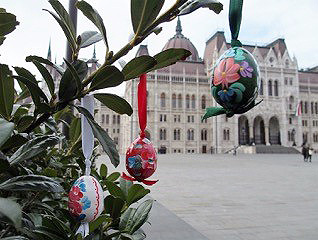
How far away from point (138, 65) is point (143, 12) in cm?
13

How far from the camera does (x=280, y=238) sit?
3580 mm

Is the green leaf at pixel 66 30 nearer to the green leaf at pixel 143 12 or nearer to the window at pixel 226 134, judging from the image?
the green leaf at pixel 143 12

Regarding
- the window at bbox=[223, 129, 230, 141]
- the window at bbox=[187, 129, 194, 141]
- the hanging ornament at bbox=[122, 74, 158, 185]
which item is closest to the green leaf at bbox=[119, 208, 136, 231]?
the hanging ornament at bbox=[122, 74, 158, 185]

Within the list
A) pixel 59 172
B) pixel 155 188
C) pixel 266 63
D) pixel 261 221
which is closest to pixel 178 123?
pixel 266 63

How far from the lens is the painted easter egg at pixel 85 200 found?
0.96 metres

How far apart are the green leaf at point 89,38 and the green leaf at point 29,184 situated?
1.54ft

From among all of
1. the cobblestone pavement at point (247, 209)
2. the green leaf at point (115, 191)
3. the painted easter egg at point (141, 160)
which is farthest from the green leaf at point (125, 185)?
the cobblestone pavement at point (247, 209)

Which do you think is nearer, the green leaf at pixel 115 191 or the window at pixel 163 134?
the green leaf at pixel 115 191

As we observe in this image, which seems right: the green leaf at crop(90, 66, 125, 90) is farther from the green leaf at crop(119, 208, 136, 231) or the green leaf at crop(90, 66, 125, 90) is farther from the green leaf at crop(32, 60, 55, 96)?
the green leaf at crop(119, 208, 136, 231)

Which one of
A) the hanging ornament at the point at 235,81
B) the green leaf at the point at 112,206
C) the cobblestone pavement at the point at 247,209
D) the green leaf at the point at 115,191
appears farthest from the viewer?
the cobblestone pavement at the point at 247,209

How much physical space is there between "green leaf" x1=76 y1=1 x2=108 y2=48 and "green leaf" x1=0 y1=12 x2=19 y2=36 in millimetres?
168

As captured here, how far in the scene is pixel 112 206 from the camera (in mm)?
1117

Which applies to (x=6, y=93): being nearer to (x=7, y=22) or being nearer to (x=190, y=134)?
(x=7, y=22)

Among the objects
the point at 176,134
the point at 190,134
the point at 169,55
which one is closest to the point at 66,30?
the point at 169,55
